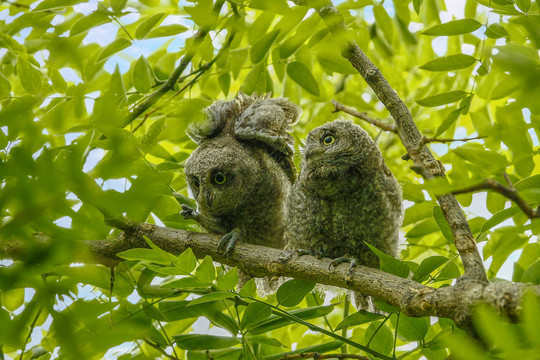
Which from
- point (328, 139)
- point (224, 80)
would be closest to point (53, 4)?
point (224, 80)

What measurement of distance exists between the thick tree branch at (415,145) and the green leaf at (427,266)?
0.40 feet

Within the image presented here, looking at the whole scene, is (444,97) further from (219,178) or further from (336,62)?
(219,178)

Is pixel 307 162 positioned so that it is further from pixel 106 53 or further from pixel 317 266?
pixel 106 53

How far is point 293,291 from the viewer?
5.58ft

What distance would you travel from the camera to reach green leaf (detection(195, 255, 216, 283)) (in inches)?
55.0

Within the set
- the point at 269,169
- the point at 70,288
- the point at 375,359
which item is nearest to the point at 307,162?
the point at 269,169

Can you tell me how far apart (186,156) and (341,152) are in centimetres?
74

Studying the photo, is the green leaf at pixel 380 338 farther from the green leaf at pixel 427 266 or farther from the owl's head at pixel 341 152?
the owl's head at pixel 341 152

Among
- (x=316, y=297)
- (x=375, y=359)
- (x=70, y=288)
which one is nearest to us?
(x=70, y=288)

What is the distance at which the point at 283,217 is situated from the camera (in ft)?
7.39

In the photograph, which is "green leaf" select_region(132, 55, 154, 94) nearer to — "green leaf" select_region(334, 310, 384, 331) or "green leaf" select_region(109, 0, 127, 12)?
"green leaf" select_region(109, 0, 127, 12)

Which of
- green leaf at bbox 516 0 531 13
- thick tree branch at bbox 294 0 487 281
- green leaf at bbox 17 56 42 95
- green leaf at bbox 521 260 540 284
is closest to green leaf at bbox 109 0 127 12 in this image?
green leaf at bbox 17 56 42 95

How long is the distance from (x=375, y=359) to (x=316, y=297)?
2.29 ft

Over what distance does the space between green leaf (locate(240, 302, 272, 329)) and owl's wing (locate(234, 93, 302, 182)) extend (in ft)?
2.36
